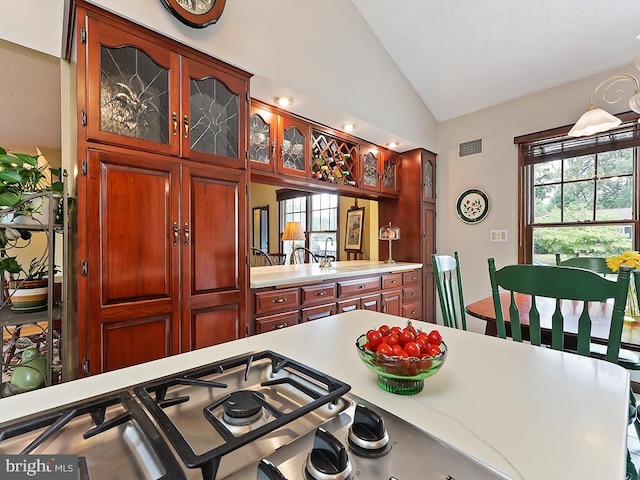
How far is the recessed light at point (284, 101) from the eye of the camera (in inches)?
99.0

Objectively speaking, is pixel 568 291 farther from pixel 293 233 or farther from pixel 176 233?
pixel 293 233

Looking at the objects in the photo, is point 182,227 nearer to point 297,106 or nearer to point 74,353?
point 74,353

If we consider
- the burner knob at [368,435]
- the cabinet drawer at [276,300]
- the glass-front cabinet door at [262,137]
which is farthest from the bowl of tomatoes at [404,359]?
the glass-front cabinet door at [262,137]

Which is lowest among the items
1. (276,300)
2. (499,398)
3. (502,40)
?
(276,300)

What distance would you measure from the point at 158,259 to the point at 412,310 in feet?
9.47

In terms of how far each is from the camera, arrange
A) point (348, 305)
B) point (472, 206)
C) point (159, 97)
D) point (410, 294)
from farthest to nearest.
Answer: point (472, 206) < point (410, 294) < point (348, 305) < point (159, 97)

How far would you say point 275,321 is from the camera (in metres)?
2.36

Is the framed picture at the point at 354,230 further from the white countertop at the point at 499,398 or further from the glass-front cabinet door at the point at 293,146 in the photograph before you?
the white countertop at the point at 499,398

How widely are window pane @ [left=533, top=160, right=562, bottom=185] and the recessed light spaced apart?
8.93ft

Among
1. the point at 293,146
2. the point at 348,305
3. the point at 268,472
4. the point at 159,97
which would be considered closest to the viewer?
the point at 268,472

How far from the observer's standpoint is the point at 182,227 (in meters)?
1.89

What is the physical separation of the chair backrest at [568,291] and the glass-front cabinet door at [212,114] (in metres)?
1.69

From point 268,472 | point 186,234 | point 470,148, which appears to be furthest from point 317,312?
point 470,148

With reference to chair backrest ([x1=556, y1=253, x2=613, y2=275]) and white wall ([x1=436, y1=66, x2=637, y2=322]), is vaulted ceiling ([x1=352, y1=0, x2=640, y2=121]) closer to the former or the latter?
white wall ([x1=436, y1=66, x2=637, y2=322])
